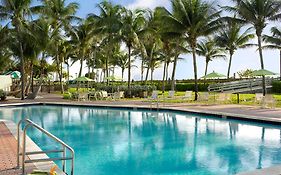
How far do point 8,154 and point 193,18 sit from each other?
18.8 m

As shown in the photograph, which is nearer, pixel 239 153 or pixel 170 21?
pixel 239 153

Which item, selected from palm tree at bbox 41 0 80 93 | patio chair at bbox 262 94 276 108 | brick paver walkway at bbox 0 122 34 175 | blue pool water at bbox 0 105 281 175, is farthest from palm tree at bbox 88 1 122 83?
brick paver walkway at bbox 0 122 34 175

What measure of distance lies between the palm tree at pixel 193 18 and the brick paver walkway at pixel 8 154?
643 inches

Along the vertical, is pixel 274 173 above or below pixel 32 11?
below

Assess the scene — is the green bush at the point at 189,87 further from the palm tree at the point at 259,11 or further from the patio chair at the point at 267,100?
the patio chair at the point at 267,100

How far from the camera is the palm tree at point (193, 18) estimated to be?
23.8 m

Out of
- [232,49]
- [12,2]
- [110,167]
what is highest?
[12,2]

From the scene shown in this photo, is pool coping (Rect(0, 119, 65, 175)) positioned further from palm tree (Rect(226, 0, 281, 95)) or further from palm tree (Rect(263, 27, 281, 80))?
palm tree (Rect(263, 27, 281, 80))

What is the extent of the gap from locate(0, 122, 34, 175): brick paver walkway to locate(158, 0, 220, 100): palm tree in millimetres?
16321

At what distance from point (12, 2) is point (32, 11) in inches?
77.5

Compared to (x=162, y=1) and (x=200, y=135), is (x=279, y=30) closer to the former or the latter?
(x=162, y=1)

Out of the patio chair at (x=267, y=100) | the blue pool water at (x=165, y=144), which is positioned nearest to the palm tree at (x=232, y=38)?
the patio chair at (x=267, y=100)

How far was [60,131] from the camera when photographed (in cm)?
1284

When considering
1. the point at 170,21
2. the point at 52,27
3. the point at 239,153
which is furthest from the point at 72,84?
the point at 239,153
